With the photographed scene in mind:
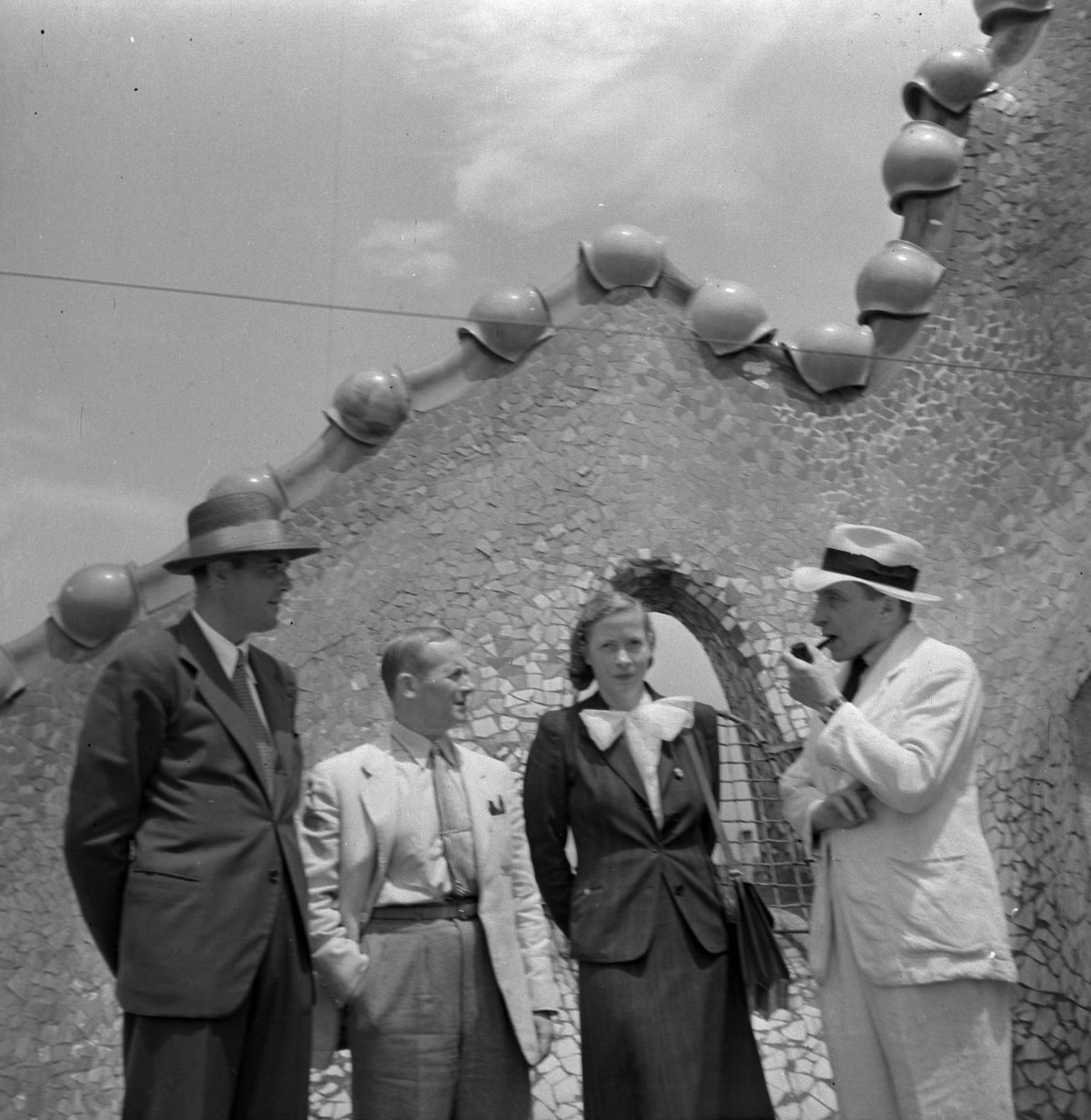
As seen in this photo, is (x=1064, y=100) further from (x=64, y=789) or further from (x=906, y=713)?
(x=64, y=789)

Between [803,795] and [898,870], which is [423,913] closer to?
[803,795]

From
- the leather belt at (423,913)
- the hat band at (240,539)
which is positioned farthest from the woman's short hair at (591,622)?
the hat band at (240,539)

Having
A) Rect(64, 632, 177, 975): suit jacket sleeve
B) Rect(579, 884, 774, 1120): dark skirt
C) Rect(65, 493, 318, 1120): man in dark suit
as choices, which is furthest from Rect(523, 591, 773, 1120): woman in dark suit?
Rect(64, 632, 177, 975): suit jacket sleeve

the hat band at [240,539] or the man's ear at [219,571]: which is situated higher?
the hat band at [240,539]

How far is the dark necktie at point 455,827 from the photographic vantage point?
3.22m

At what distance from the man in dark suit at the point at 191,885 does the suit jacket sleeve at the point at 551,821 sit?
2.29ft

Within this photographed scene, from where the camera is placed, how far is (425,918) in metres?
3.19

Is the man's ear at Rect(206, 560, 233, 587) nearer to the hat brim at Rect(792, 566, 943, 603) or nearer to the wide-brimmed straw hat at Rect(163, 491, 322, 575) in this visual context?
the wide-brimmed straw hat at Rect(163, 491, 322, 575)

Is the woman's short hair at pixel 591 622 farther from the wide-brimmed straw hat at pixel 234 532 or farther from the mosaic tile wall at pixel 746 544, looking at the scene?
the mosaic tile wall at pixel 746 544

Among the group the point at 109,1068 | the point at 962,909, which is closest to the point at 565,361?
the point at 109,1068

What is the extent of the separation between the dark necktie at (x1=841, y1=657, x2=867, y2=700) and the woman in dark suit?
1.13ft

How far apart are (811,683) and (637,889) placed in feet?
2.02

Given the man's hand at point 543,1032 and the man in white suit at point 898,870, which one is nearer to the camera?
the man in white suit at point 898,870

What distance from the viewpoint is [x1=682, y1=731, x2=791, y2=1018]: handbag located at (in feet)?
10.5
